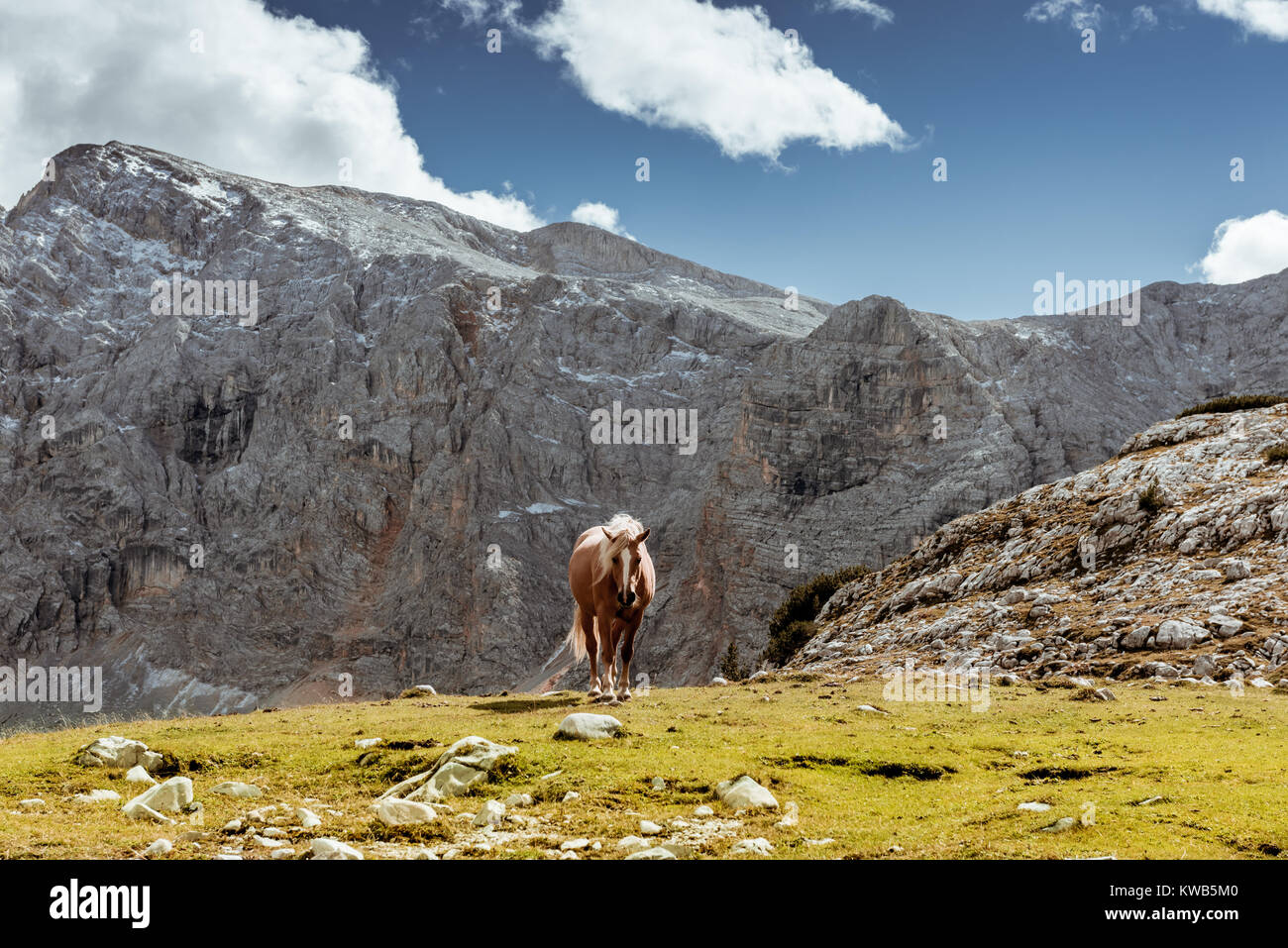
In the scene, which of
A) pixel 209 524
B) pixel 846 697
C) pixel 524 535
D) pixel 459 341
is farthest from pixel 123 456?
pixel 846 697

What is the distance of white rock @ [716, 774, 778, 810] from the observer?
428 inches

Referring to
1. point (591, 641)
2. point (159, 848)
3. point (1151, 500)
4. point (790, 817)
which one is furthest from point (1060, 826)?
point (1151, 500)

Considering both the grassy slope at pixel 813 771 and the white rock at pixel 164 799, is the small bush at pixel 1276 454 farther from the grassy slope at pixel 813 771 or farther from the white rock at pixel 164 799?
the white rock at pixel 164 799

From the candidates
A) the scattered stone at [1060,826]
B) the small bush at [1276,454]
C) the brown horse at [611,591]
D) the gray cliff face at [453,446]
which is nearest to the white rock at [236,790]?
the scattered stone at [1060,826]

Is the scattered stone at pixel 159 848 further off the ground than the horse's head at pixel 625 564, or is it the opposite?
the horse's head at pixel 625 564

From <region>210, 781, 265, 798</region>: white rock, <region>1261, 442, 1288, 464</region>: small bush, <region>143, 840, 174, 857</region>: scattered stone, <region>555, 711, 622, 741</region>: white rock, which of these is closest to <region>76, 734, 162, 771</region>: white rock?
<region>210, 781, 265, 798</region>: white rock

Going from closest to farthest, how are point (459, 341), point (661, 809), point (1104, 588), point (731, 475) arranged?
point (661, 809)
point (1104, 588)
point (731, 475)
point (459, 341)

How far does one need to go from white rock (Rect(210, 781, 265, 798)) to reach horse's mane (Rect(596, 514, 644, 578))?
10.5 m

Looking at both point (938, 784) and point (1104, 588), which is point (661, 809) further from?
point (1104, 588)

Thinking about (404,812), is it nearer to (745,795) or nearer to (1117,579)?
(745,795)

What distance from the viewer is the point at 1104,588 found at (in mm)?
29203

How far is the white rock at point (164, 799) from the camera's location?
33.1 feet

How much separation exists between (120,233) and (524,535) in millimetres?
120280

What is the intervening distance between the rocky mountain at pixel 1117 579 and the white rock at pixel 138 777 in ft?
68.8
